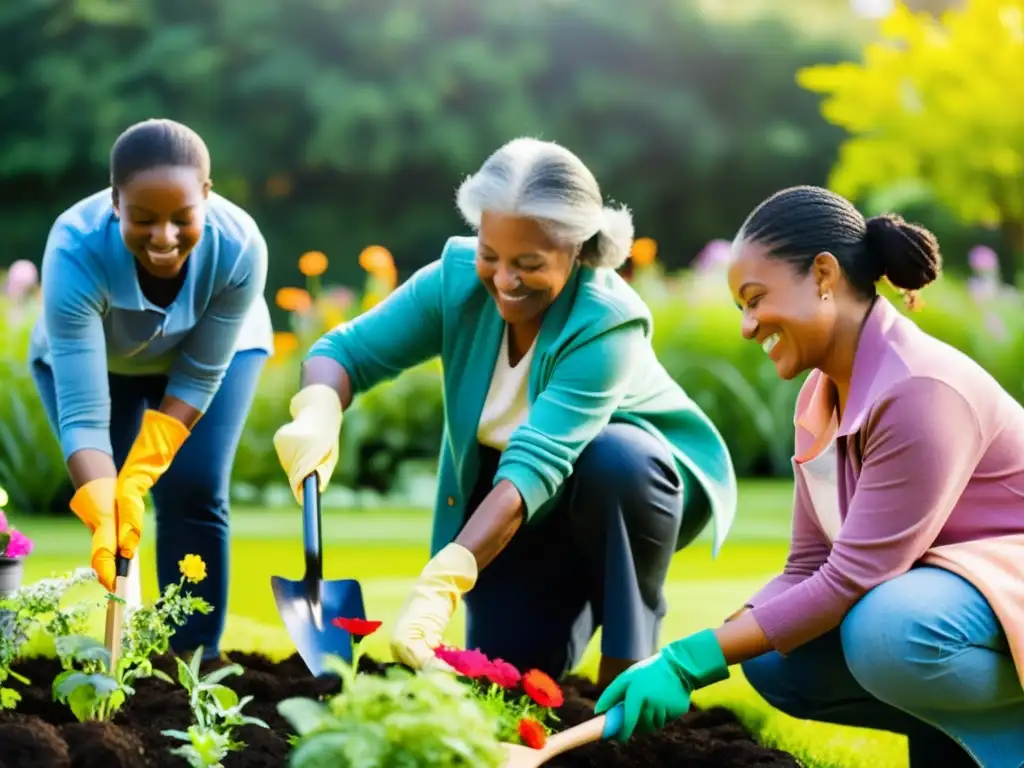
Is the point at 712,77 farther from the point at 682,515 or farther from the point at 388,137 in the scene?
the point at 682,515

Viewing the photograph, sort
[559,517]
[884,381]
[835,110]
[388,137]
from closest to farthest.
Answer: [884,381] < [559,517] < [835,110] < [388,137]

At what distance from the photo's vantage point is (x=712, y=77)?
49.5 ft

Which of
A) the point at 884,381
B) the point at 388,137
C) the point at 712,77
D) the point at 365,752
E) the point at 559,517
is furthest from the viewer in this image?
the point at 712,77

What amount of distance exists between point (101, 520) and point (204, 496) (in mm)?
537

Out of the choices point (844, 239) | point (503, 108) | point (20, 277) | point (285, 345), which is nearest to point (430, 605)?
point (844, 239)

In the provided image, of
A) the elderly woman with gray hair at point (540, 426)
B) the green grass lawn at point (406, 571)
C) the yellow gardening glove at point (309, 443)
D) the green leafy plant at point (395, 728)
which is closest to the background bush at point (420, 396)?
the green grass lawn at point (406, 571)

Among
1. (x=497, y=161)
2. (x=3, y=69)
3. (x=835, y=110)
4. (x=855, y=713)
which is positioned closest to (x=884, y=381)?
(x=855, y=713)

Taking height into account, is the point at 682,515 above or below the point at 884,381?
below

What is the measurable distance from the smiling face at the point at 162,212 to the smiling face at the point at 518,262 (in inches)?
21.2

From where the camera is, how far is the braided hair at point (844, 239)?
238 cm

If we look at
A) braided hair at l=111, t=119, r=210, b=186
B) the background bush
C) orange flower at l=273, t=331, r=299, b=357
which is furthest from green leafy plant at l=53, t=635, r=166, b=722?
orange flower at l=273, t=331, r=299, b=357

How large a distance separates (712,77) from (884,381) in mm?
13144

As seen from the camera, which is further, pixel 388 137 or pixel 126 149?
pixel 388 137

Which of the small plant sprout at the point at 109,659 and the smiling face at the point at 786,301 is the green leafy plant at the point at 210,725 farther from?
the smiling face at the point at 786,301
